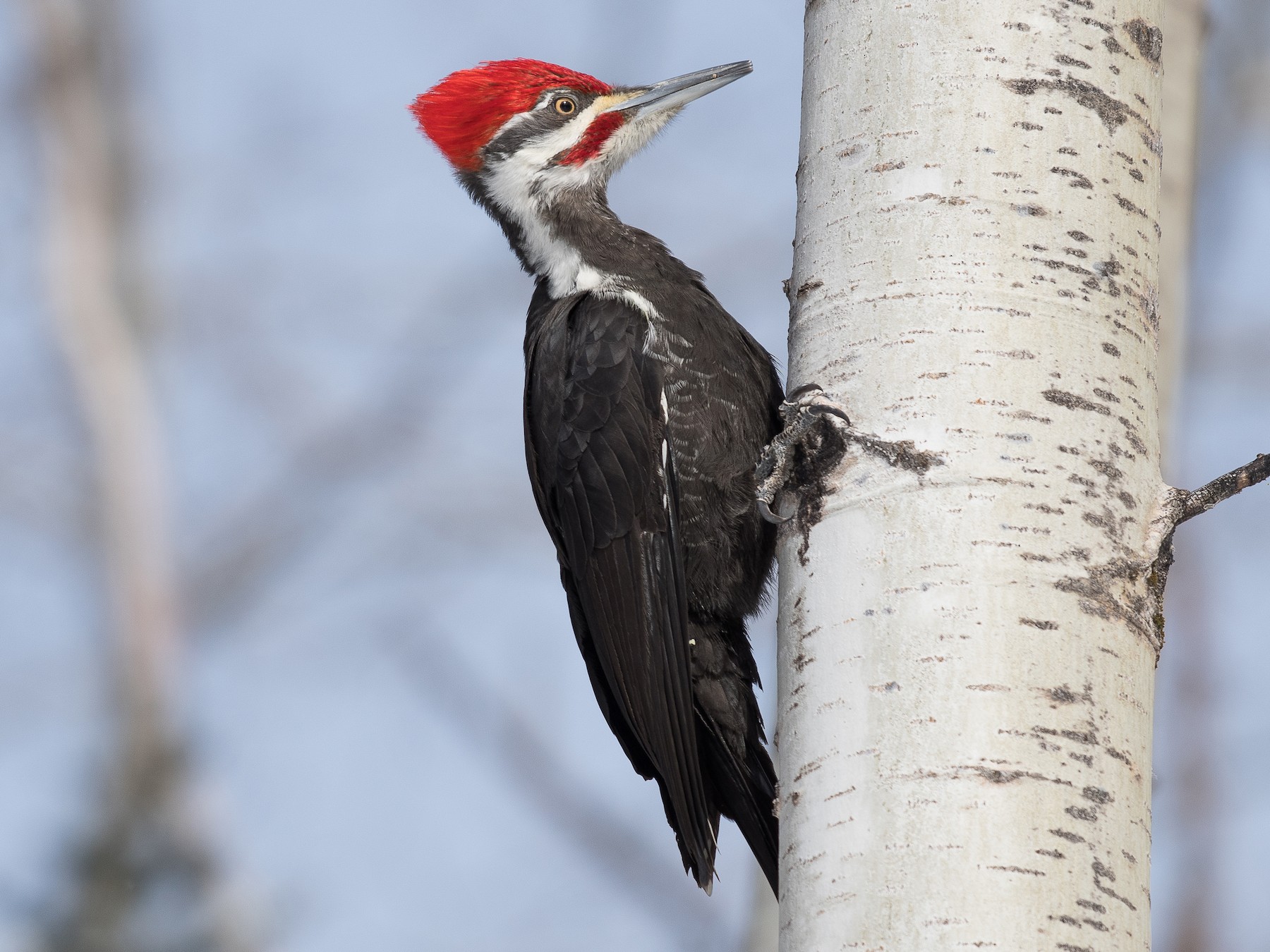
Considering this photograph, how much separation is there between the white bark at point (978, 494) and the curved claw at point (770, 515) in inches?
2.3

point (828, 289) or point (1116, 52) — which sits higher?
point (1116, 52)

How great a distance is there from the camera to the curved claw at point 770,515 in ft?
7.47

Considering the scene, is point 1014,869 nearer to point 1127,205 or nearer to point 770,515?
point 770,515

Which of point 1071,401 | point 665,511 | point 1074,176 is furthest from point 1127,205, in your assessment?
point 665,511

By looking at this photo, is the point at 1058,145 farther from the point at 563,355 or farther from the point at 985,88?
the point at 563,355

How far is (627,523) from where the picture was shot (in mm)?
3283

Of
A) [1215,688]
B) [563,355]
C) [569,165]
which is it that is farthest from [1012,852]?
[1215,688]

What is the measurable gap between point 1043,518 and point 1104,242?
47 cm

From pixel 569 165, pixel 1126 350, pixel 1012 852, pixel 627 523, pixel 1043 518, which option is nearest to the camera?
pixel 1012 852

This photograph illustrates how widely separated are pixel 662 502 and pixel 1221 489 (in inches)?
57.0

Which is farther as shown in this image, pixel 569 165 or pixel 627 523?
pixel 569 165

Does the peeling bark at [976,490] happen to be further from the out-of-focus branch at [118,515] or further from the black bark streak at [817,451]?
the out-of-focus branch at [118,515]

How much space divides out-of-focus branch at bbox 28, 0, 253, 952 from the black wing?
9.23ft

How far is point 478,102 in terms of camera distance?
13.9 feet
